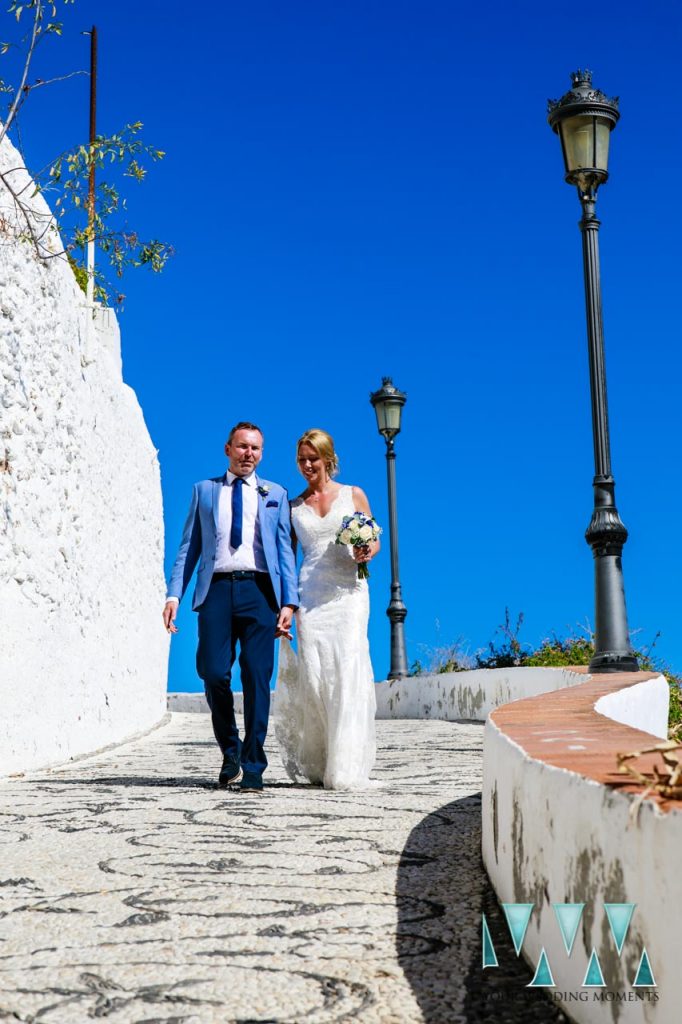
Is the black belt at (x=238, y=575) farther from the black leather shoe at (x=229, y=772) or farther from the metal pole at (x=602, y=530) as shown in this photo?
the metal pole at (x=602, y=530)

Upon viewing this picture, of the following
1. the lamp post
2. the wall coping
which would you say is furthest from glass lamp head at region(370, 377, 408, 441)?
the wall coping

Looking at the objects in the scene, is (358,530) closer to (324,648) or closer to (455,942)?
(324,648)

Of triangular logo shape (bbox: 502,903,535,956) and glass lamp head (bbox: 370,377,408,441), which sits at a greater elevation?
glass lamp head (bbox: 370,377,408,441)

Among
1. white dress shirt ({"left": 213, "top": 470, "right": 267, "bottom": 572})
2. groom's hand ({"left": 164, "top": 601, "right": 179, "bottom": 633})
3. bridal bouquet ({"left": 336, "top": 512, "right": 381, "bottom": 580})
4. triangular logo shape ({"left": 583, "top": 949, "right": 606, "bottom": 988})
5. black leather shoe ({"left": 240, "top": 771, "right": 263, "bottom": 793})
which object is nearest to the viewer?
triangular logo shape ({"left": 583, "top": 949, "right": 606, "bottom": 988})

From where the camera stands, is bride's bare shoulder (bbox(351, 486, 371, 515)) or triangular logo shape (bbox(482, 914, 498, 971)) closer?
triangular logo shape (bbox(482, 914, 498, 971))

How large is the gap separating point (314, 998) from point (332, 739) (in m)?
4.15

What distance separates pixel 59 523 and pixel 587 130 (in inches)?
215

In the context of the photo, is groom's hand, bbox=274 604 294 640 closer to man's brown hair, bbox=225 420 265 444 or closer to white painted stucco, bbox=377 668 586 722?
man's brown hair, bbox=225 420 265 444

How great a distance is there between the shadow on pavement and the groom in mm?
2243

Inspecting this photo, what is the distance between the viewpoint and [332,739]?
21.9 feet

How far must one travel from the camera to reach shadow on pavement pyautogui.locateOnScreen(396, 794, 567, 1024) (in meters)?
2.45

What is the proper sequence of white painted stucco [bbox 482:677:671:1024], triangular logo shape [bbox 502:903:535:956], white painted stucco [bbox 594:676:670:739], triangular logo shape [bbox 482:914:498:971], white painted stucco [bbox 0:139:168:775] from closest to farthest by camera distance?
white painted stucco [bbox 482:677:671:1024], triangular logo shape [bbox 502:903:535:956], triangular logo shape [bbox 482:914:498:971], white painted stucco [bbox 594:676:670:739], white painted stucco [bbox 0:139:168:775]

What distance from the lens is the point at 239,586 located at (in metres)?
6.59

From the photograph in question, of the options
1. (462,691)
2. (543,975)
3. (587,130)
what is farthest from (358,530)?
(462,691)
